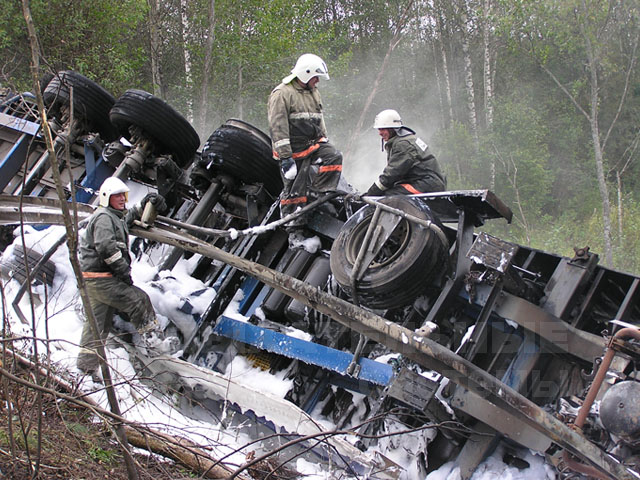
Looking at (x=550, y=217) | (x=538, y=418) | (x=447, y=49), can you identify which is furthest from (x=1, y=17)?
(x=447, y=49)

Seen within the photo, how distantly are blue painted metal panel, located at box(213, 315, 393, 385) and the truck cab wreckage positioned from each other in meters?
0.01

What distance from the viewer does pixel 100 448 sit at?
300cm

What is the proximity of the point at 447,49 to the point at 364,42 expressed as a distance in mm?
4019

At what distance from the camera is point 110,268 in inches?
180

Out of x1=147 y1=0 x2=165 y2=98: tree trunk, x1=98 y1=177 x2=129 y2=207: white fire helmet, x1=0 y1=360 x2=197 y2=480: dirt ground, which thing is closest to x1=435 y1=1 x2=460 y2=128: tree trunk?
x1=147 y1=0 x2=165 y2=98: tree trunk

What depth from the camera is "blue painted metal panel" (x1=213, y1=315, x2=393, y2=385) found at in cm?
375

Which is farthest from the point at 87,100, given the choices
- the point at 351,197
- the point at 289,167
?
the point at 351,197

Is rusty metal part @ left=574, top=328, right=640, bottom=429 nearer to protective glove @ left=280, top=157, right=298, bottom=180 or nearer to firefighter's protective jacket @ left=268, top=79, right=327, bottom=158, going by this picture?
protective glove @ left=280, top=157, right=298, bottom=180

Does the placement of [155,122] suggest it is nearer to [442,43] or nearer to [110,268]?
[110,268]

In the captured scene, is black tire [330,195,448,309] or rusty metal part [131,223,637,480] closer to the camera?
rusty metal part [131,223,637,480]

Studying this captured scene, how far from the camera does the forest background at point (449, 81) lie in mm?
13711

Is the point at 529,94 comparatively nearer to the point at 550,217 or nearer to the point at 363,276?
the point at 550,217

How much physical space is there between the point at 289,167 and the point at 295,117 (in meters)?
0.48

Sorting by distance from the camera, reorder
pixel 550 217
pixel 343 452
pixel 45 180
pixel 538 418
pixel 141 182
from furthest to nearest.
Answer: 1. pixel 550 217
2. pixel 45 180
3. pixel 141 182
4. pixel 343 452
5. pixel 538 418
